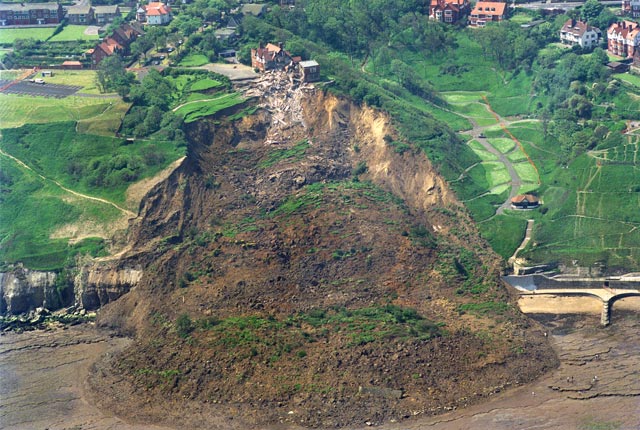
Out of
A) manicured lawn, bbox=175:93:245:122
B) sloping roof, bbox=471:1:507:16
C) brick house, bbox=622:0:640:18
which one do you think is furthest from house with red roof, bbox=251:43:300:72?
brick house, bbox=622:0:640:18

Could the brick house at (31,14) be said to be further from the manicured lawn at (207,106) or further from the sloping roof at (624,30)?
the sloping roof at (624,30)

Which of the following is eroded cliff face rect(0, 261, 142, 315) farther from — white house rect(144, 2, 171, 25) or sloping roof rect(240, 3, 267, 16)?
sloping roof rect(240, 3, 267, 16)

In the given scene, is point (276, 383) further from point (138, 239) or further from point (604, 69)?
point (604, 69)

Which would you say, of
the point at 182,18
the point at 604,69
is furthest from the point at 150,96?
the point at 604,69

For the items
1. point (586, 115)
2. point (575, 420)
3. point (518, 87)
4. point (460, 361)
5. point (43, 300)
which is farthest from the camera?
point (518, 87)

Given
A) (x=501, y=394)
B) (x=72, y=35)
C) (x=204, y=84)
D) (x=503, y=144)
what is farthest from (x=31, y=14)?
(x=501, y=394)

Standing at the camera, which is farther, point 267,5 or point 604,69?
point 267,5

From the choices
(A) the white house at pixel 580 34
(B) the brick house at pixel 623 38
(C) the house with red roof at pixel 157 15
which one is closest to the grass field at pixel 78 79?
(C) the house with red roof at pixel 157 15
